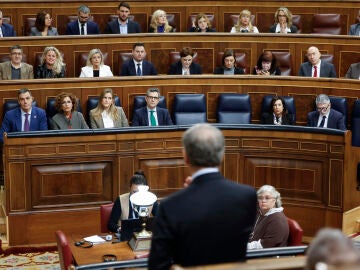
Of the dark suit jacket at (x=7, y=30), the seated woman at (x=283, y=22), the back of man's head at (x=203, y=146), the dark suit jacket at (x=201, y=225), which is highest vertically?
the seated woman at (x=283, y=22)

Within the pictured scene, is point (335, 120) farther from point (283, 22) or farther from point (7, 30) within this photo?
point (7, 30)

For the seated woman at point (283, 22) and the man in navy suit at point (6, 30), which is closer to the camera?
the man in navy suit at point (6, 30)

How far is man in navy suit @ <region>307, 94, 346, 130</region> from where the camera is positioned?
21.2 ft

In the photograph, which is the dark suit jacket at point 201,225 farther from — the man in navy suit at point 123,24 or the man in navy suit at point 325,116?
the man in navy suit at point 123,24

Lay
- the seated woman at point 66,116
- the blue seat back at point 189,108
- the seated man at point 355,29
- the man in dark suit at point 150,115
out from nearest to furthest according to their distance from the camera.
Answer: the seated woman at point 66,116 < the man in dark suit at point 150,115 < the blue seat back at point 189,108 < the seated man at point 355,29

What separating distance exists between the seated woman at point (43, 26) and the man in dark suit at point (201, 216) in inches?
230

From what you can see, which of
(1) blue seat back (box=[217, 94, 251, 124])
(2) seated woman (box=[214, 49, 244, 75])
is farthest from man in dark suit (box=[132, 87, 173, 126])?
(2) seated woman (box=[214, 49, 244, 75])

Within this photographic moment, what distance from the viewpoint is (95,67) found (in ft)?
23.4

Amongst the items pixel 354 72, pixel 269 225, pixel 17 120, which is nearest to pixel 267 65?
pixel 354 72

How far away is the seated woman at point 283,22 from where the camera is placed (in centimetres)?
811

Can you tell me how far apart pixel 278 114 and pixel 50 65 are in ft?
7.11

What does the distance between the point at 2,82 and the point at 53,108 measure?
487 millimetres

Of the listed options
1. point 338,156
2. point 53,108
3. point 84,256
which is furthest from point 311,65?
point 84,256

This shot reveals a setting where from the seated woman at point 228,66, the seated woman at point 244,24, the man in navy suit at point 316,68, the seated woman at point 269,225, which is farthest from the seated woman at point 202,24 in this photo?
the seated woman at point 269,225
